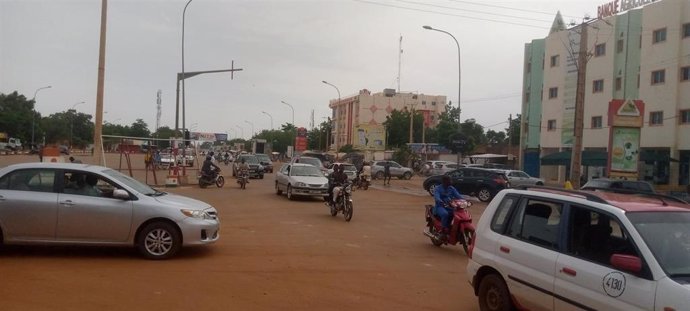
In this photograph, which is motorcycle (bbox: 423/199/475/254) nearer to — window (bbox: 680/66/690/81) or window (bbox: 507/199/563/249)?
window (bbox: 507/199/563/249)

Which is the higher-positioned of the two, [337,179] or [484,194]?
[337,179]

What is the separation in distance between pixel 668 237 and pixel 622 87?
43211 mm

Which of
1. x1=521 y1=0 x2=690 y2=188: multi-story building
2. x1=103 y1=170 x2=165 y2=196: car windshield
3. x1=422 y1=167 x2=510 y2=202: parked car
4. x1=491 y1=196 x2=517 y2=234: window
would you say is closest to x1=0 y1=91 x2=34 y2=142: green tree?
x1=521 y1=0 x2=690 y2=188: multi-story building

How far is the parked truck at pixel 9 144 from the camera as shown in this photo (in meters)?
68.3

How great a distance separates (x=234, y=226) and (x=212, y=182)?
15.4m

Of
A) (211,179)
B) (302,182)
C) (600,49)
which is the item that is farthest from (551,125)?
(302,182)

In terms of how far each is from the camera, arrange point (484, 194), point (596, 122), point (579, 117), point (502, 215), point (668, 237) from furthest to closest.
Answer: point (596, 122)
point (484, 194)
point (579, 117)
point (502, 215)
point (668, 237)

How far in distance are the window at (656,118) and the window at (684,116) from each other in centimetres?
126

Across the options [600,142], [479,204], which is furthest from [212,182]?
[600,142]

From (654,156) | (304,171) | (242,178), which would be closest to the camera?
(304,171)

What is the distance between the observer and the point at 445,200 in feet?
36.8

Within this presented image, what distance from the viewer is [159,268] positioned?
8.32 meters

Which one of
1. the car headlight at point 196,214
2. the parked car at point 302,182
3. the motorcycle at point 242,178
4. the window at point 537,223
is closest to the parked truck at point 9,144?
the motorcycle at point 242,178

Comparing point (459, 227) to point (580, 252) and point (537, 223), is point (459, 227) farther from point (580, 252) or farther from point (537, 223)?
point (580, 252)
